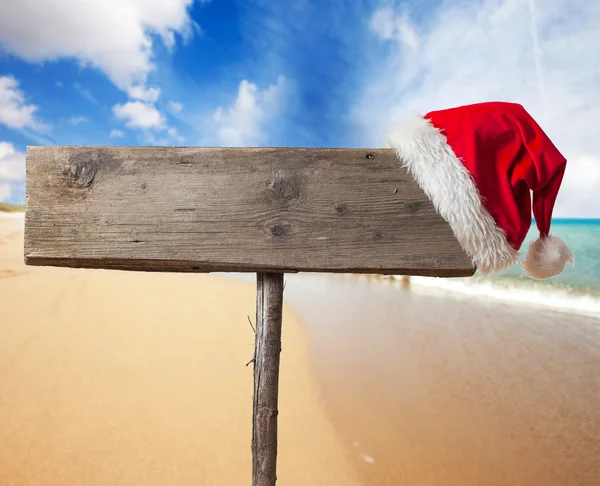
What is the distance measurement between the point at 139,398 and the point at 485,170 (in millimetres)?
2580

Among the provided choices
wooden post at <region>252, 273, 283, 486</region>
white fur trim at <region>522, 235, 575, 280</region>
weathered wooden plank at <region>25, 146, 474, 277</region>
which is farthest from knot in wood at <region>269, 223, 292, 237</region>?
white fur trim at <region>522, 235, 575, 280</region>

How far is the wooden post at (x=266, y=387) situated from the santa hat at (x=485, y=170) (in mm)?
513

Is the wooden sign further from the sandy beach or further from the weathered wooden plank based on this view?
the sandy beach

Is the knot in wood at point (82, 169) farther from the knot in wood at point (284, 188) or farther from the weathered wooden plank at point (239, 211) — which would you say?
the knot in wood at point (284, 188)

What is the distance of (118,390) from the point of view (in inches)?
111

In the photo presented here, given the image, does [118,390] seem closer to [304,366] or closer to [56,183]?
[304,366]

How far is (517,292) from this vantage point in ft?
22.7

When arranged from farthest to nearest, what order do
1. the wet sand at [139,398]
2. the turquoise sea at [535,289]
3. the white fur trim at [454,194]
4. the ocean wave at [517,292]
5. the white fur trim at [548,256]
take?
the turquoise sea at [535,289] < the ocean wave at [517,292] < the wet sand at [139,398] < the white fur trim at [548,256] < the white fur trim at [454,194]

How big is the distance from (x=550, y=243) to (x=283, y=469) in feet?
5.82

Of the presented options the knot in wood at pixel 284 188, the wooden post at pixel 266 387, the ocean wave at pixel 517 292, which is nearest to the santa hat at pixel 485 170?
the knot in wood at pixel 284 188

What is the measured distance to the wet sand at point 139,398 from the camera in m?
2.19

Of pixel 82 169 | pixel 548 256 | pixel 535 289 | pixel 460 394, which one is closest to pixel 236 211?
pixel 82 169

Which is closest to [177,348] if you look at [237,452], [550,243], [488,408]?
[237,452]

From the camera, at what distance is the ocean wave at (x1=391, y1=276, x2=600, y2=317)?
246 inches
